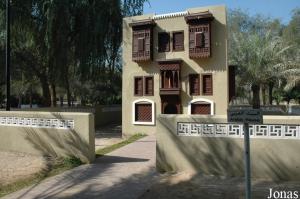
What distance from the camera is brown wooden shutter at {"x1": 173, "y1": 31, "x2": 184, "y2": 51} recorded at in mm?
23156

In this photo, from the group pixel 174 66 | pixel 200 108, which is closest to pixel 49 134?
pixel 174 66

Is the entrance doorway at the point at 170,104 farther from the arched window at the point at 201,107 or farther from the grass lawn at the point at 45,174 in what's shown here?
the grass lawn at the point at 45,174

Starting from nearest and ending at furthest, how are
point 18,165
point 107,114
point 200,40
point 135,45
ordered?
point 18,165
point 200,40
point 135,45
point 107,114

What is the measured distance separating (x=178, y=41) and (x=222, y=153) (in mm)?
14420

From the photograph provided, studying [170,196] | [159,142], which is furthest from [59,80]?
[170,196]

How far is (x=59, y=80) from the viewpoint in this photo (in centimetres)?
2648

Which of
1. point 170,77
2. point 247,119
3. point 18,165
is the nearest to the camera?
point 247,119

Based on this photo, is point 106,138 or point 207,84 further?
point 106,138

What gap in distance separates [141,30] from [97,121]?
10.3m

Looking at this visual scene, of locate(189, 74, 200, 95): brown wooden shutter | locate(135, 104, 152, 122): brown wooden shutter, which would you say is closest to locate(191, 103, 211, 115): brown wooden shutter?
locate(189, 74, 200, 95): brown wooden shutter

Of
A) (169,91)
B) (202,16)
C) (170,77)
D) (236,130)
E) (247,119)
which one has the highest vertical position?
(202,16)

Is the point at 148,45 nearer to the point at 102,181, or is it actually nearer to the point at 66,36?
the point at 66,36

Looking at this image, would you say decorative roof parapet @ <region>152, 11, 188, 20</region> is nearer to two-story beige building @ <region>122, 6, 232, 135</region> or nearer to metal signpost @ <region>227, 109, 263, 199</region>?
two-story beige building @ <region>122, 6, 232, 135</region>

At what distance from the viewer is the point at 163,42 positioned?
2377 centimetres
